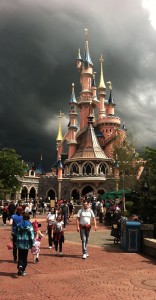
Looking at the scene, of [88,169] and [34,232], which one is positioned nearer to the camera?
[34,232]

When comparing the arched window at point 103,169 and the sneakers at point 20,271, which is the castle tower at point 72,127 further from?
the sneakers at point 20,271

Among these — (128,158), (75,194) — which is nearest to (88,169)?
(75,194)

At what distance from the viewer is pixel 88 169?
57562 mm

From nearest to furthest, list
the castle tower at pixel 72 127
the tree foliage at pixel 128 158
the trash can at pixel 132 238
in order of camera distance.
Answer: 1. the trash can at pixel 132 238
2. the tree foliage at pixel 128 158
3. the castle tower at pixel 72 127

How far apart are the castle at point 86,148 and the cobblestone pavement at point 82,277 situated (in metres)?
39.6

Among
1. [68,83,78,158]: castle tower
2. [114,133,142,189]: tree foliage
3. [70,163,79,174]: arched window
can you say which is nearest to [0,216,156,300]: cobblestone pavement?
[114,133,142,189]: tree foliage

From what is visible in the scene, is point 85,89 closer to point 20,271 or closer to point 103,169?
point 103,169

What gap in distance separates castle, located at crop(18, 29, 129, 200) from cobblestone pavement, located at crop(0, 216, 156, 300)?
39.6 m

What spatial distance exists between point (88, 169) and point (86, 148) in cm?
380

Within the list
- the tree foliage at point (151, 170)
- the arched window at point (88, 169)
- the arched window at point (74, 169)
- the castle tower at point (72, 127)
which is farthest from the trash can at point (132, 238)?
the castle tower at point (72, 127)

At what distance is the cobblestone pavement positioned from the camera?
18.8 feet

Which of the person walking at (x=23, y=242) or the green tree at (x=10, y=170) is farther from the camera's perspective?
the green tree at (x=10, y=170)

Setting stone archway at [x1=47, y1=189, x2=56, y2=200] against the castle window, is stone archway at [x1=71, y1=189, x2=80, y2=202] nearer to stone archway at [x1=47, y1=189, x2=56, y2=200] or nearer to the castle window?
the castle window

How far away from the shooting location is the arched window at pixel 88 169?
57.2 m
